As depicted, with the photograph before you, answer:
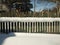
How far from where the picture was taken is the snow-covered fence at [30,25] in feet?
8.93

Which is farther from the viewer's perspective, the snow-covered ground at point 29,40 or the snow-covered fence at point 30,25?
the snow-covered fence at point 30,25

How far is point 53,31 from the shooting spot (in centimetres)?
274

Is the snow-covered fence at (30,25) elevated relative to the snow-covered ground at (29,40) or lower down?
elevated

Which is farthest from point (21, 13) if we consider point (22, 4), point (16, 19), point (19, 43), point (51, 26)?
point (19, 43)

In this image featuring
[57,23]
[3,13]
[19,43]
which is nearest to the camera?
[19,43]

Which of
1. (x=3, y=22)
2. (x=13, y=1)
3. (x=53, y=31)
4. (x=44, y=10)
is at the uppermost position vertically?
(x=13, y=1)

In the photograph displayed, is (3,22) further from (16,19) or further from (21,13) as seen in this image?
(21,13)

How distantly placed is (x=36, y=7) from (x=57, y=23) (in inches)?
26.6

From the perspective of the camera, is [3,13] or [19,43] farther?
[3,13]

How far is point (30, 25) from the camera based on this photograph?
2750 millimetres

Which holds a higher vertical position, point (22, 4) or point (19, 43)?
point (22, 4)

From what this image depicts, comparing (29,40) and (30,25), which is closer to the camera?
(29,40)

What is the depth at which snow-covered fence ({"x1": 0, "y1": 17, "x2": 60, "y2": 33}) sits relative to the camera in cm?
272

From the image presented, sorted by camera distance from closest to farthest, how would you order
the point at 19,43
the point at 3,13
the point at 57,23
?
1. the point at 19,43
2. the point at 57,23
3. the point at 3,13
